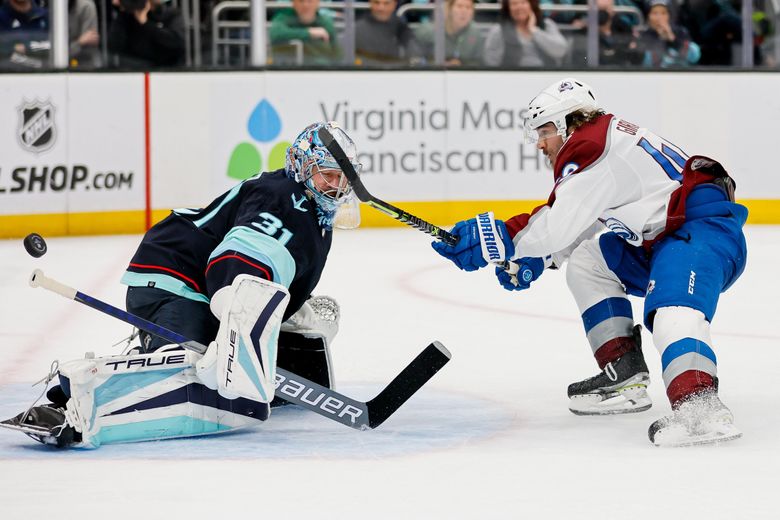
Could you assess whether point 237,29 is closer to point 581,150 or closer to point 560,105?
point 560,105

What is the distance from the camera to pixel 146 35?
7363mm

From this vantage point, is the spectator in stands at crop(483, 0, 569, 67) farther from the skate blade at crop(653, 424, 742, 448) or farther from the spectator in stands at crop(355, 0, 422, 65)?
the skate blade at crop(653, 424, 742, 448)

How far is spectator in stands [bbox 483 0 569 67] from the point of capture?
7.73 metres

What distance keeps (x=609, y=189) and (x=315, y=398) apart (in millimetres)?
815

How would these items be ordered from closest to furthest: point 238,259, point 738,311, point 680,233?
point 238,259
point 680,233
point 738,311

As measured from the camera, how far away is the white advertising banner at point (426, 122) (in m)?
7.34

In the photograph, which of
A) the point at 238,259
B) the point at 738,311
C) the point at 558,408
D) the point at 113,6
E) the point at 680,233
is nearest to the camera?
the point at 238,259

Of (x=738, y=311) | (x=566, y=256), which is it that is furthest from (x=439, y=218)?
(x=566, y=256)

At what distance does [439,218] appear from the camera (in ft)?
24.8

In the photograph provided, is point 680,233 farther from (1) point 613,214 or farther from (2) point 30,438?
(2) point 30,438

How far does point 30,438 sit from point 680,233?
1.53 meters

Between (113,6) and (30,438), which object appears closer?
(30,438)

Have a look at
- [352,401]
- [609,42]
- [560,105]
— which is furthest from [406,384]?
[609,42]

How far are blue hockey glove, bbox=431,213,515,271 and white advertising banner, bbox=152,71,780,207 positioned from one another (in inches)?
170
